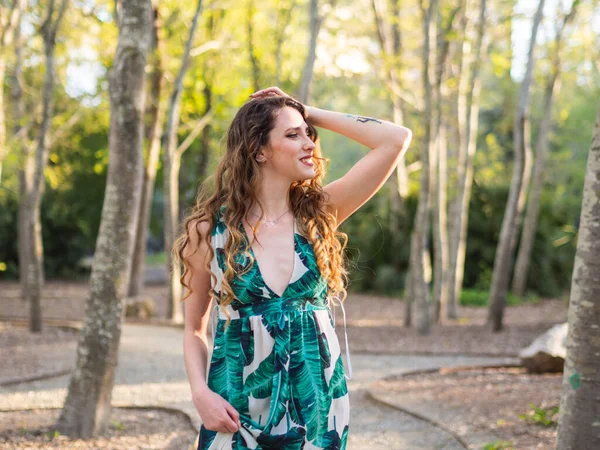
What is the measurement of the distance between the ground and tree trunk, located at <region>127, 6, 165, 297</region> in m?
1.14

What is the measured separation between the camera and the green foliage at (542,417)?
6047mm

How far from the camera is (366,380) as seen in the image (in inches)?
352

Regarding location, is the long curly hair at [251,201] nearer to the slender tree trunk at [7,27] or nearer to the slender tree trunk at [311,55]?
the slender tree trunk at [311,55]

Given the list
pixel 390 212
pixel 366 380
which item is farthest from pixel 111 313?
pixel 390 212

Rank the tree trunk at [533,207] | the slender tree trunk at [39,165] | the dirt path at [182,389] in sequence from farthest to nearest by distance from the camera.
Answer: the tree trunk at [533,207] < the slender tree trunk at [39,165] < the dirt path at [182,389]

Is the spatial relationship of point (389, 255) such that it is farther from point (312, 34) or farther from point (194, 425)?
point (194, 425)

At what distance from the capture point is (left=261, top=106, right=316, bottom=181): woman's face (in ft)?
8.43

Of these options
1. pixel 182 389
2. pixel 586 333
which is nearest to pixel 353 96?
pixel 182 389

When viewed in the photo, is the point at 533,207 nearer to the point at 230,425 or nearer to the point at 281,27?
the point at 281,27

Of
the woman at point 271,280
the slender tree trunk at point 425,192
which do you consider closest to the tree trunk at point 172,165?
the slender tree trunk at point 425,192

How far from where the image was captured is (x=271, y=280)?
247 cm

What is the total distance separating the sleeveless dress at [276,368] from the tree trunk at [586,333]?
1.72m

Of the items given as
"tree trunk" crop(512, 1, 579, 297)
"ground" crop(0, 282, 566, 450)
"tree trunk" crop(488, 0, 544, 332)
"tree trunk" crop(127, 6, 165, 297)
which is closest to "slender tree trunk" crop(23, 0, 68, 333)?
"ground" crop(0, 282, 566, 450)

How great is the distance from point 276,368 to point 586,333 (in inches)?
76.7
